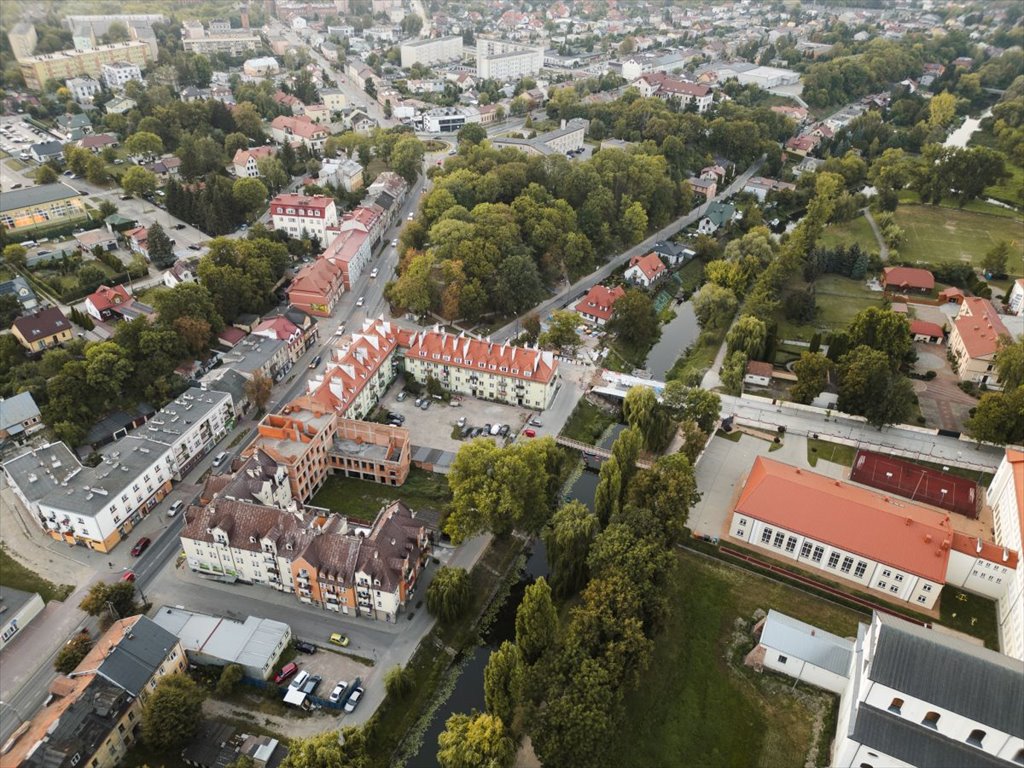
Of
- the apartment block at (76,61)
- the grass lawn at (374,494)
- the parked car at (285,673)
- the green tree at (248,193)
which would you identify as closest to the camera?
the parked car at (285,673)

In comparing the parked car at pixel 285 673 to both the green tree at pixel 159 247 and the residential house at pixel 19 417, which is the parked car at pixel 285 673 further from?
the green tree at pixel 159 247

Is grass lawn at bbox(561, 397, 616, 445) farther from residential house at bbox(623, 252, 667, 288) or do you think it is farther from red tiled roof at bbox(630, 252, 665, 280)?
red tiled roof at bbox(630, 252, 665, 280)

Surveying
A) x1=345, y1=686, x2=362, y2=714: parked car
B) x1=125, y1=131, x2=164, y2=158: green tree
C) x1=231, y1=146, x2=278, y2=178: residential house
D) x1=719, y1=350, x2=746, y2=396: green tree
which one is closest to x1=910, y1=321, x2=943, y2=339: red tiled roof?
x1=719, y1=350, x2=746, y2=396: green tree

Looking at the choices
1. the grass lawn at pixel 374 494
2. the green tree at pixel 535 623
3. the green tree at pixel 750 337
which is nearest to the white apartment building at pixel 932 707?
the green tree at pixel 535 623

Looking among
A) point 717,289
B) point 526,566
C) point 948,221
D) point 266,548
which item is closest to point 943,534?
point 526,566

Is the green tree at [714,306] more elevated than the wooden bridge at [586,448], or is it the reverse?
the green tree at [714,306]

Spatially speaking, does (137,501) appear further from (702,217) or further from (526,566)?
(702,217)
